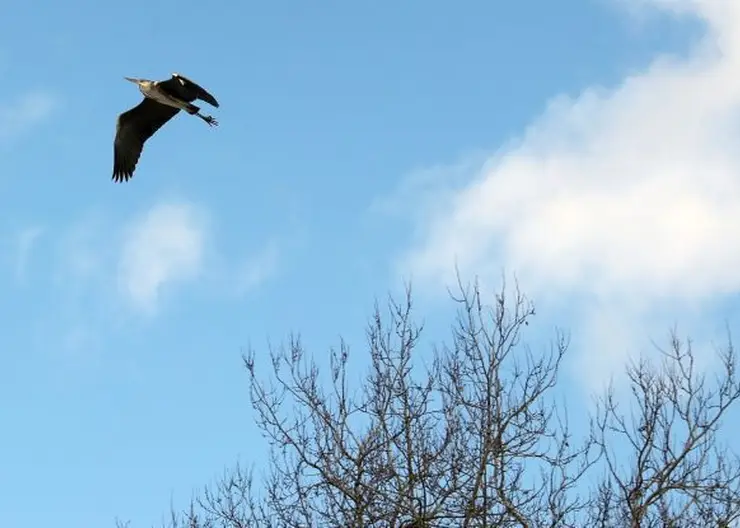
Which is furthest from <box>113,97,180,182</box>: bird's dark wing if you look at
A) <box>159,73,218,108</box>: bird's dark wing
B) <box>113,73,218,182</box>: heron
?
<box>159,73,218,108</box>: bird's dark wing

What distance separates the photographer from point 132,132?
16.7 metres

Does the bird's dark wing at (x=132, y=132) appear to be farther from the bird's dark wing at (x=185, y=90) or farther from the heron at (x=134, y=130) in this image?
the bird's dark wing at (x=185, y=90)

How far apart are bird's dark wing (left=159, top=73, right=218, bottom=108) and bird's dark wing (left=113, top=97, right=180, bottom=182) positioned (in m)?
1.84

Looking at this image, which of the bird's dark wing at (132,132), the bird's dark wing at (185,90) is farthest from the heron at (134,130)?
the bird's dark wing at (185,90)

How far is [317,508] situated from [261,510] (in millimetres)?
1075

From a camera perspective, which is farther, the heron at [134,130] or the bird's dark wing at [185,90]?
the heron at [134,130]

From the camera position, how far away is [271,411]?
11766 millimetres

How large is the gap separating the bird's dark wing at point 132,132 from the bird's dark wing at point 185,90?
184 centimetres

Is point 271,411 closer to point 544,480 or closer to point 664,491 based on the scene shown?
point 544,480

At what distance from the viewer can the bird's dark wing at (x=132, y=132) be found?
54.4ft

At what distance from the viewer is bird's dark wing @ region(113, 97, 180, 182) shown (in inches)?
653

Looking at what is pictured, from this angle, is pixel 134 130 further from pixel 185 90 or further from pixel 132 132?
pixel 185 90

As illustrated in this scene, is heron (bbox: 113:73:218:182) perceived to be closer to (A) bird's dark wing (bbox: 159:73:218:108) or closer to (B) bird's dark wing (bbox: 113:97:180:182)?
(B) bird's dark wing (bbox: 113:97:180:182)

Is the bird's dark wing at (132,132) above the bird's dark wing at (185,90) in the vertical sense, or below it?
above
